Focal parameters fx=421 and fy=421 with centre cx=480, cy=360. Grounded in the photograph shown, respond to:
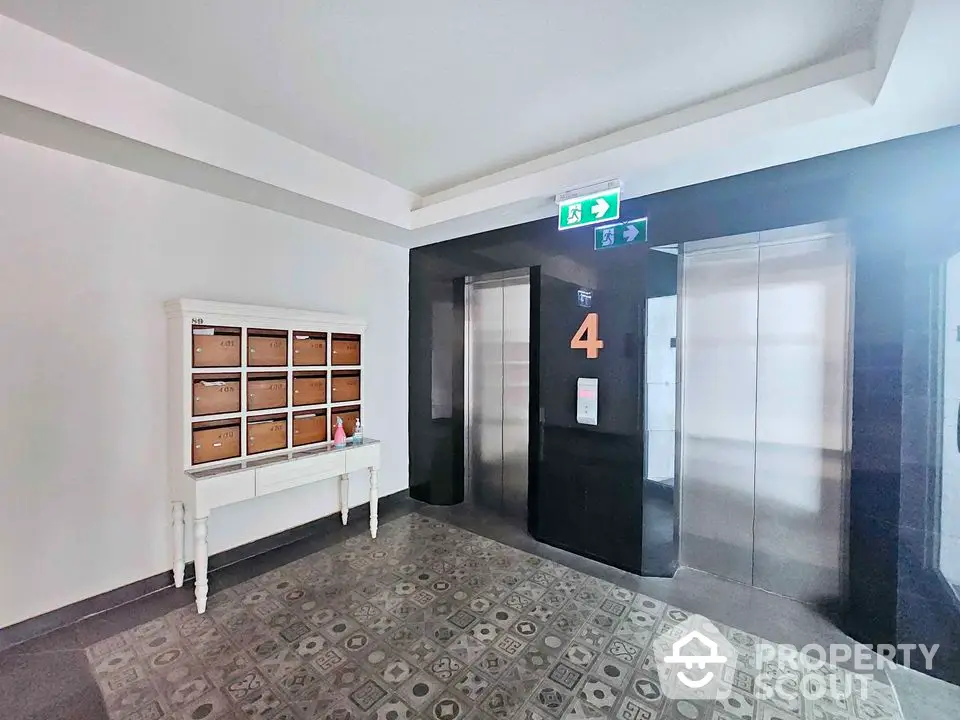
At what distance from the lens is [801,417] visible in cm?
286

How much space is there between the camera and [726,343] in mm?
3150

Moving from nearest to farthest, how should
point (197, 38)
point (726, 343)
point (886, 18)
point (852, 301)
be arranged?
point (886, 18), point (197, 38), point (852, 301), point (726, 343)

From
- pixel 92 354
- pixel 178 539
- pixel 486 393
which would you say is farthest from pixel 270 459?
pixel 486 393

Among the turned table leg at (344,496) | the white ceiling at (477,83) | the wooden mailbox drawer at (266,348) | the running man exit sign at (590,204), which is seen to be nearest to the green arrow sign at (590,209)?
the running man exit sign at (590,204)

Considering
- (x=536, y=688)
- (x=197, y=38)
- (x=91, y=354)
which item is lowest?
(x=536, y=688)

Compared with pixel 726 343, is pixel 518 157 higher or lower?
higher

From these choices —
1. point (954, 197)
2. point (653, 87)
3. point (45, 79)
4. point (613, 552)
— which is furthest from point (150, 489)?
point (954, 197)

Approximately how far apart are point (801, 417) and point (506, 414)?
95.9 inches

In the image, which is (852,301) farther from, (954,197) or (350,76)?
(350,76)

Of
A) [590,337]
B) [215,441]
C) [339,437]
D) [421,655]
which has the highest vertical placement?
[590,337]

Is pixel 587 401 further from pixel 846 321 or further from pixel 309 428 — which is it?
pixel 309 428

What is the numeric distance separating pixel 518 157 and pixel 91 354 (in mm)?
3219

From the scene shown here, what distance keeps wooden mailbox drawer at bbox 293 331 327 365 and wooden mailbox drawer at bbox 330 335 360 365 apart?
0.09 meters

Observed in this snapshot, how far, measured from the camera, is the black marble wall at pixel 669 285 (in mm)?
2275
